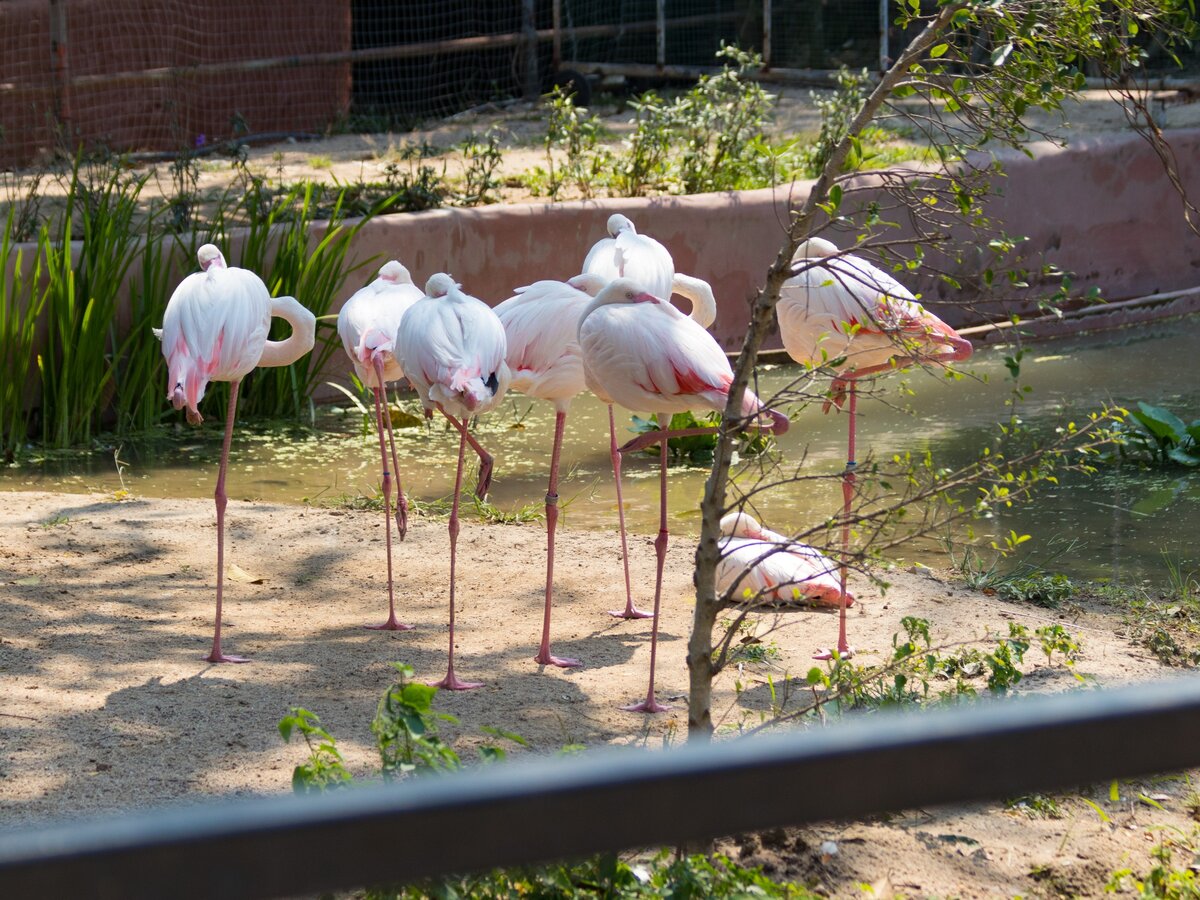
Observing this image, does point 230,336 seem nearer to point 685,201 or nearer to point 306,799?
point 306,799

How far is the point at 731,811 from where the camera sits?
0.89 m

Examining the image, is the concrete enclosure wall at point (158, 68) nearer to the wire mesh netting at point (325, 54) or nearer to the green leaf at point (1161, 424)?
the wire mesh netting at point (325, 54)

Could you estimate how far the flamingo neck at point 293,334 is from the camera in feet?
16.2

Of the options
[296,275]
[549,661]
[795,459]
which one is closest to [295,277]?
[296,275]

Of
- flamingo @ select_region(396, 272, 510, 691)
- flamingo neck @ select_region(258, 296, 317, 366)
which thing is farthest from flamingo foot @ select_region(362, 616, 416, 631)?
flamingo neck @ select_region(258, 296, 317, 366)

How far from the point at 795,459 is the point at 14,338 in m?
3.90

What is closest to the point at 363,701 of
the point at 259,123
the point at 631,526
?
the point at 631,526

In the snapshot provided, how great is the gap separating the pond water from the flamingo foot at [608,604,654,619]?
97 cm

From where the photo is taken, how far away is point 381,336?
4.85 metres

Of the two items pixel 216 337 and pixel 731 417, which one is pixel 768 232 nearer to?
pixel 216 337

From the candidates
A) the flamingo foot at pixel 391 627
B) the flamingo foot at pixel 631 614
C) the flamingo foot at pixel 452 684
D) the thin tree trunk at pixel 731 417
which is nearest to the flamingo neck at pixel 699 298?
the flamingo foot at pixel 631 614

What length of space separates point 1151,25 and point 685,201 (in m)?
6.16

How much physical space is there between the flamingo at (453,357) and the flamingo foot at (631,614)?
79 cm

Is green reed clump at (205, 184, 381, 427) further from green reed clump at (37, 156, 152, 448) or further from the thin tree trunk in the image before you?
the thin tree trunk
